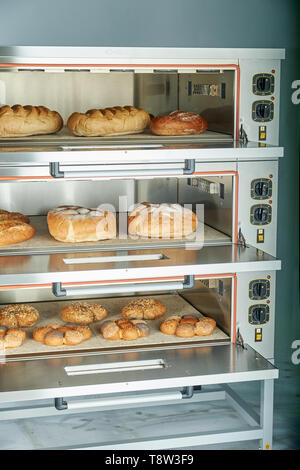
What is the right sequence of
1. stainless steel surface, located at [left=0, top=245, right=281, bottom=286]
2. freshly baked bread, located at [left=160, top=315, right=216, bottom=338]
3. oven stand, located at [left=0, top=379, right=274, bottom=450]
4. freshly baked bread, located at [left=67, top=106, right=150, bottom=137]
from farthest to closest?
1. freshly baked bread, located at [left=160, top=315, right=216, bottom=338]
2. freshly baked bread, located at [left=67, top=106, right=150, bottom=137]
3. oven stand, located at [left=0, top=379, right=274, bottom=450]
4. stainless steel surface, located at [left=0, top=245, right=281, bottom=286]

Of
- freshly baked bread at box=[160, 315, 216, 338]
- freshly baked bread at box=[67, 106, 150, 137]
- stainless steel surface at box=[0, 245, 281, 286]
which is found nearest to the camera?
stainless steel surface at box=[0, 245, 281, 286]

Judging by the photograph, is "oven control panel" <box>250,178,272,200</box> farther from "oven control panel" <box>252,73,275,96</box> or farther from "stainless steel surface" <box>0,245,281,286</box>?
"oven control panel" <box>252,73,275,96</box>

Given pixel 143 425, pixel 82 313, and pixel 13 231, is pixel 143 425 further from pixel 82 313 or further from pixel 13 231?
pixel 13 231

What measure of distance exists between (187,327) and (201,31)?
128 cm

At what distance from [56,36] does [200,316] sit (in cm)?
129

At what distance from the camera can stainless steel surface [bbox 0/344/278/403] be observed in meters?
A: 2.15

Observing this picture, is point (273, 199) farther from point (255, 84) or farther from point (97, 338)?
point (97, 338)

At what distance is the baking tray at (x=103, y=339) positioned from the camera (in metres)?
2.40

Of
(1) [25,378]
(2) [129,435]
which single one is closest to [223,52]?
(1) [25,378]

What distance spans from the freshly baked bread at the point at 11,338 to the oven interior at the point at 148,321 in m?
0.02

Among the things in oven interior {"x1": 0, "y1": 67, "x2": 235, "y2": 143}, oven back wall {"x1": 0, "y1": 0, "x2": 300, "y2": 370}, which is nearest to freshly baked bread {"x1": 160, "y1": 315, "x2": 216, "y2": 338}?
oven back wall {"x1": 0, "y1": 0, "x2": 300, "y2": 370}

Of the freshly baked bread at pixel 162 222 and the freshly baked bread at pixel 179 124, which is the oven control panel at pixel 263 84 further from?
the freshly baked bread at pixel 162 222

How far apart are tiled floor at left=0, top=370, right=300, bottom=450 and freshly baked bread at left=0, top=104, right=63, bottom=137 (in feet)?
4.07

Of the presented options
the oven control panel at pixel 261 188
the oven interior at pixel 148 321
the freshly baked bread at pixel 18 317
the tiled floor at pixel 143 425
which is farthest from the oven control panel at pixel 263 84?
the tiled floor at pixel 143 425
